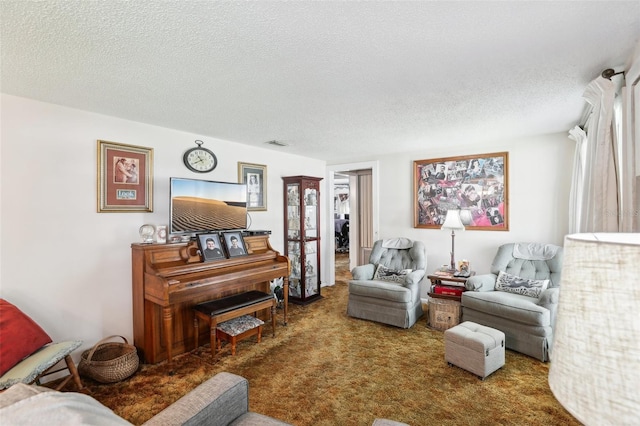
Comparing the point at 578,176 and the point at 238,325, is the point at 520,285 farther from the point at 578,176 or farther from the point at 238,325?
the point at 238,325

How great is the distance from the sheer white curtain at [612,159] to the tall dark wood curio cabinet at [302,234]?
327 cm

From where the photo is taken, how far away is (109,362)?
2.46m

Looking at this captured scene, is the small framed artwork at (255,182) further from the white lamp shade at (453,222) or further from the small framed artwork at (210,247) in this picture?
the white lamp shade at (453,222)

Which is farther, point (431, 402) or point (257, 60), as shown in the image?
point (431, 402)

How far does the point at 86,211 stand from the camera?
9.01 ft

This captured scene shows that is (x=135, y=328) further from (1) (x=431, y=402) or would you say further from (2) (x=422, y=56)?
(2) (x=422, y=56)

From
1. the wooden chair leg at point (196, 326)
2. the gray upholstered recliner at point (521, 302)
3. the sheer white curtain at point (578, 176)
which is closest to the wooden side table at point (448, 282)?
the gray upholstered recliner at point (521, 302)

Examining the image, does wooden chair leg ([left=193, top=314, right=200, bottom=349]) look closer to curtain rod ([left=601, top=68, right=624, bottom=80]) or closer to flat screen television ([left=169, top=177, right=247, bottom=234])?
flat screen television ([left=169, top=177, right=247, bottom=234])

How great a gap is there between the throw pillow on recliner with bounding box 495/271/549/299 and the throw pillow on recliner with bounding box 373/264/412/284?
3.40ft

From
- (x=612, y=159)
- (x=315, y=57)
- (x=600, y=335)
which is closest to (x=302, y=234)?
(x=315, y=57)

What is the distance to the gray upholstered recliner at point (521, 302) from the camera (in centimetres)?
277

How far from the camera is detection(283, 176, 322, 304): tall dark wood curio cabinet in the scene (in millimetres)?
4598

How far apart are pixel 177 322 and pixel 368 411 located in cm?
202

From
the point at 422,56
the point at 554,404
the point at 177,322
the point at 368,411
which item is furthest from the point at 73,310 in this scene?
the point at 554,404
